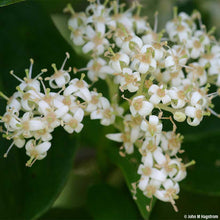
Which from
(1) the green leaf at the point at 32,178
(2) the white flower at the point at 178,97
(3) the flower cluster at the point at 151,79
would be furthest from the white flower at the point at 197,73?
(1) the green leaf at the point at 32,178

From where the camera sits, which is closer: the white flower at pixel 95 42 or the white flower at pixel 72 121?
the white flower at pixel 72 121

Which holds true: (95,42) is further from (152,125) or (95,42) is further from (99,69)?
(152,125)

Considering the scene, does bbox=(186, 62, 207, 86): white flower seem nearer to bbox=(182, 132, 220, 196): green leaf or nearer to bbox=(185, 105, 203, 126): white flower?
bbox=(185, 105, 203, 126): white flower

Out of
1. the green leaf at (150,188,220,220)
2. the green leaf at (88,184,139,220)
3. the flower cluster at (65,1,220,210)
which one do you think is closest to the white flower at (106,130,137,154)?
the flower cluster at (65,1,220,210)

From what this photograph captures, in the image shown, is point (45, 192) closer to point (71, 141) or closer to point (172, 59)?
point (71, 141)

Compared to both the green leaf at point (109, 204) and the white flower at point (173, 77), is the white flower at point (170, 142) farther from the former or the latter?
the green leaf at point (109, 204)

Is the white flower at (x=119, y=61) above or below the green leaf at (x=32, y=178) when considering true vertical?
above

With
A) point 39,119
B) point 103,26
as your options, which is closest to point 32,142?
point 39,119
